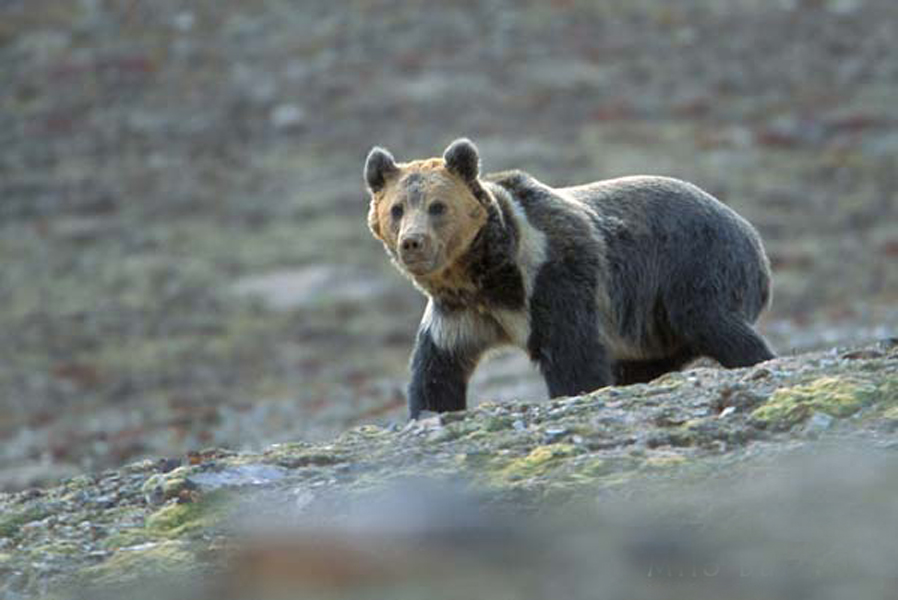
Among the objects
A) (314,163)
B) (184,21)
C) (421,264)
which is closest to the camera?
(421,264)

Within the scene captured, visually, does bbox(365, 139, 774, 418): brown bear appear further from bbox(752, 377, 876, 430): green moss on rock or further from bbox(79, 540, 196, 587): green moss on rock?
bbox(79, 540, 196, 587): green moss on rock

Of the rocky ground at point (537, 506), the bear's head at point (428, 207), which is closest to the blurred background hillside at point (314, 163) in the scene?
the bear's head at point (428, 207)

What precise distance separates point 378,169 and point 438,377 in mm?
1181

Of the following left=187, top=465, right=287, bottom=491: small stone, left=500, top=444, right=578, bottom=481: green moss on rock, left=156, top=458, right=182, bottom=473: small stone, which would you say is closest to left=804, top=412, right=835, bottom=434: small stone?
left=500, top=444, right=578, bottom=481: green moss on rock

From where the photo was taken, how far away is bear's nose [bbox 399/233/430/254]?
882 centimetres

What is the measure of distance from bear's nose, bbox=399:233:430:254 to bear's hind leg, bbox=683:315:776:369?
190 cm

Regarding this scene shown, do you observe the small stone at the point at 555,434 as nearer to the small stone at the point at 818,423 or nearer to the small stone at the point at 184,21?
the small stone at the point at 818,423

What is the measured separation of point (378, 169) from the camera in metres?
9.45

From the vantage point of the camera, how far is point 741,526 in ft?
18.7

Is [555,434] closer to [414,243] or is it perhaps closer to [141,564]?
[141,564]

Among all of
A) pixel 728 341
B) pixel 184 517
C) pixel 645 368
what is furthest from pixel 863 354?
pixel 184 517

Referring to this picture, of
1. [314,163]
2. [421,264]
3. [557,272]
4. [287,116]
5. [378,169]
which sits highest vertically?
[378,169]

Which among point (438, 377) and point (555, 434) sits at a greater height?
point (555, 434)

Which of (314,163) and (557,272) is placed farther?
(314,163)
